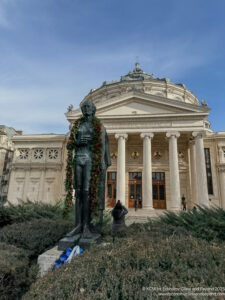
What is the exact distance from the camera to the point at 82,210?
428cm

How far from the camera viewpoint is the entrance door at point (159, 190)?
22984mm

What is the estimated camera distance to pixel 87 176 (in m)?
4.14

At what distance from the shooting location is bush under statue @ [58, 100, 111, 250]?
4.12m

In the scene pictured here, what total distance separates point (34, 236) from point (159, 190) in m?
21.1

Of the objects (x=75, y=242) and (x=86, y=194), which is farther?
(x=86, y=194)

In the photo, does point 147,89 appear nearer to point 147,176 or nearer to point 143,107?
point 143,107

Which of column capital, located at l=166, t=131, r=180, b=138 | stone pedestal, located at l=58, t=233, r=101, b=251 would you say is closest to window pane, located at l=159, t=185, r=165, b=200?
column capital, located at l=166, t=131, r=180, b=138

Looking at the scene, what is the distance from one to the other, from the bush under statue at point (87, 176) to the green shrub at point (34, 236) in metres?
0.92

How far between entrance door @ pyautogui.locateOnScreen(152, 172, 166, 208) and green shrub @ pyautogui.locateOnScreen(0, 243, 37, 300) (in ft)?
70.2

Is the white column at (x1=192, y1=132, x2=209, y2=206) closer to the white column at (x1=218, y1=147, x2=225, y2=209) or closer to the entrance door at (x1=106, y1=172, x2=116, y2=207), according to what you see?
the white column at (x1=218, y1=147, x2=225, y2=209)

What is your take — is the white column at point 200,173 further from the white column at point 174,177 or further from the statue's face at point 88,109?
the statue's face at point 88,109

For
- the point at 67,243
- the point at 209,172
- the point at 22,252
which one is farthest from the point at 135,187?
the point at 22,252

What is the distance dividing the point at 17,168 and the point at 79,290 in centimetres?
2878

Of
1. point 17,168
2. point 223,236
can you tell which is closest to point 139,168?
point 17,168
